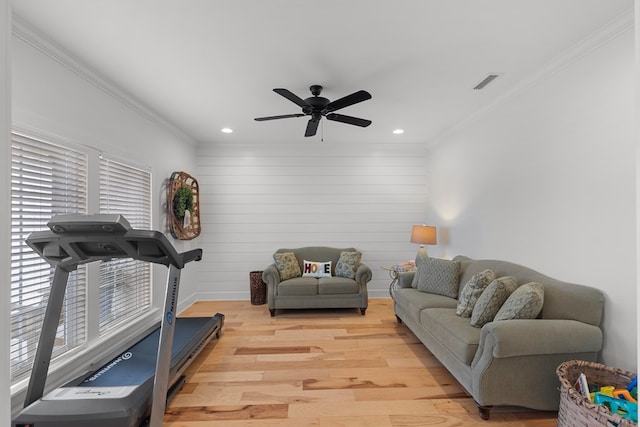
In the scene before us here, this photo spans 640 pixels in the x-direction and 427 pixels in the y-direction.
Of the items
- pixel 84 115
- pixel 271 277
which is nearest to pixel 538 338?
pixel 271 277

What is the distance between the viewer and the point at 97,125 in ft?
9.23

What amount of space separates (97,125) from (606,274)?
4370mm

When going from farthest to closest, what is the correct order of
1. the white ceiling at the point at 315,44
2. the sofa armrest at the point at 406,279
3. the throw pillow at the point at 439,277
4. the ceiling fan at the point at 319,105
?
1. the sofa armrest at the point at 406,279
2. the throw pillow at the point at 439,277
3. the ceiling fan at the point at 319,105
4. the white ceiling at the point at 315,44

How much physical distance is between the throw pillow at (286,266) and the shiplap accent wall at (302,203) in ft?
1.71

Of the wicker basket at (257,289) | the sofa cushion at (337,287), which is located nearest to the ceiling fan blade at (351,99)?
the sofa cushion at (337,287)

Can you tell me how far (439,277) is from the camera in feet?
11.8

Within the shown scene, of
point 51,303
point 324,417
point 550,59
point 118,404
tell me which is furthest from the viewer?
point 550,59

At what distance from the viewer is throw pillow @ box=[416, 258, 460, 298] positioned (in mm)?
3523

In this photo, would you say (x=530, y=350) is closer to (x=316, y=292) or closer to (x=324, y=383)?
(x=324, y=383)

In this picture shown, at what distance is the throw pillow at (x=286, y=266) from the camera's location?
4.62m

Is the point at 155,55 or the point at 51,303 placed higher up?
the point at 155,55

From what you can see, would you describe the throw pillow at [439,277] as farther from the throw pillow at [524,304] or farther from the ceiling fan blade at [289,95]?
the ceiling fan blade at [289,95]

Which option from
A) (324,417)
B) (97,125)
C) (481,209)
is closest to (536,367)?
(324,417)

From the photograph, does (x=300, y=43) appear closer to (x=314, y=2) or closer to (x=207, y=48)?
(x=314, y=2)
